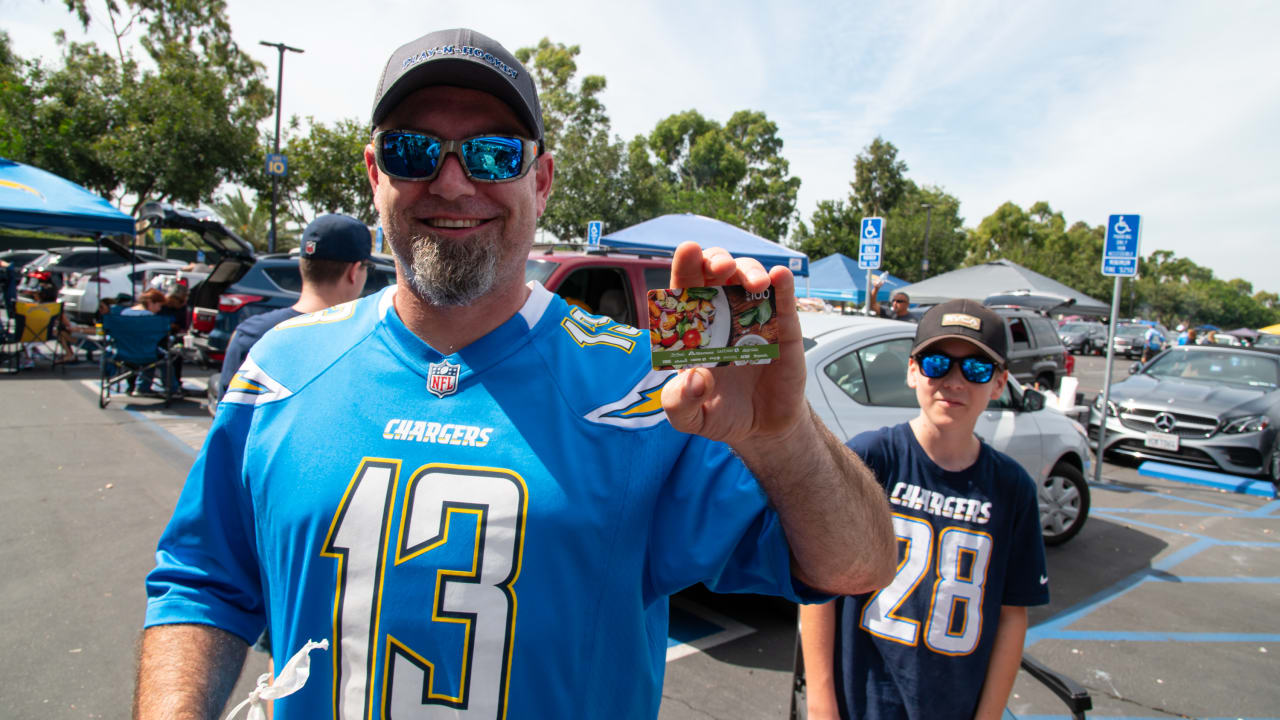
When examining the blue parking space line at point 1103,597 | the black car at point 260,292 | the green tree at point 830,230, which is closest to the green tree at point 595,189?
the green tree at point 830,230

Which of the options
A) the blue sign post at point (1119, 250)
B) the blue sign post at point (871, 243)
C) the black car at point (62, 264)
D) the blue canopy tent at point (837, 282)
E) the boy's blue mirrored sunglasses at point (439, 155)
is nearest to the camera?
the boy's blue mirrored sunglasses at point (439, 155)

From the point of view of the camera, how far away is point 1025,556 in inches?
82.7

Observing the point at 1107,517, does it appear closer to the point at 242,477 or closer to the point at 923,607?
the point at 923,607

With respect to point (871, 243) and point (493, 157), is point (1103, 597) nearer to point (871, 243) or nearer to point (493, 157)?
point (493, 157)

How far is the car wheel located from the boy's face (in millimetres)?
4437

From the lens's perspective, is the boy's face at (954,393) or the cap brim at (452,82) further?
the boy's face at (954,393)

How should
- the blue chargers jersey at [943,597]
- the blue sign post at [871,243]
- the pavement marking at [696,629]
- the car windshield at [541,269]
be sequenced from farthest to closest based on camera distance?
the blue sign post at [871,243], the car windshield at [541,269], the pavement marking at [696,629], the blue chargers jersey at [943,597]

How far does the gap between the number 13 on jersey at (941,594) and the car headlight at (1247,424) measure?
9799mm

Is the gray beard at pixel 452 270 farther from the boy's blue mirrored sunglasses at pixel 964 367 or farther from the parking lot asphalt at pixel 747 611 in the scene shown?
the parking lot asphalt at pixel 747 611

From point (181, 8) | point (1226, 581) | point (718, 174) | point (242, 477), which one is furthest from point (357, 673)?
point (718, 174)

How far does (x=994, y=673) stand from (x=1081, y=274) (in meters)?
62.5

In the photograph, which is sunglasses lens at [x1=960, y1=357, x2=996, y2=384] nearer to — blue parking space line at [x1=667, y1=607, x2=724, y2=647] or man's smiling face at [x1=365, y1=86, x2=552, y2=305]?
man's smiling face at [x1=365, y1=86, x2=552, y2=305]

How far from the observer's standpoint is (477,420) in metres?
1.29

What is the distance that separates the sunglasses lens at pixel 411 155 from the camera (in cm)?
144
